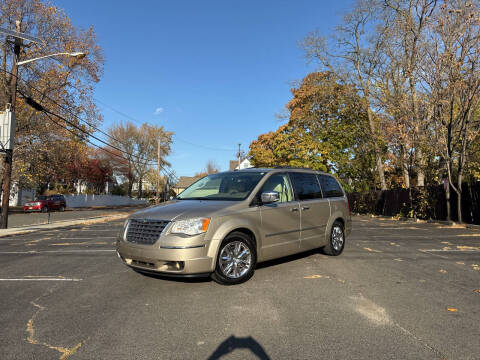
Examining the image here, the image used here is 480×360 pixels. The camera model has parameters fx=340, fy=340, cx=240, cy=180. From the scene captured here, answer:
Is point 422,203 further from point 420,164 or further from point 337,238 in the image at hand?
point 337,238

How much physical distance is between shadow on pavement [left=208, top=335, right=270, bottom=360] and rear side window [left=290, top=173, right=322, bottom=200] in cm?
359

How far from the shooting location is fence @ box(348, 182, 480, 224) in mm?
15938

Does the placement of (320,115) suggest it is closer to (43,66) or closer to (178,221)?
(43,66)

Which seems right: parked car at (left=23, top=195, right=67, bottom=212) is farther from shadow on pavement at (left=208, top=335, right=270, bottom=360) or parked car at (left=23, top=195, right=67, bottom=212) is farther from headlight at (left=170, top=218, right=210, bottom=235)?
shadow on pavement at (left=208, top=335, right=270, bottom=360)

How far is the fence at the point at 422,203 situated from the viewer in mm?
15938

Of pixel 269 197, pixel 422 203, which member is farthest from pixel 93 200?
pixel 269 197

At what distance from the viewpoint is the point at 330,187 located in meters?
7.50

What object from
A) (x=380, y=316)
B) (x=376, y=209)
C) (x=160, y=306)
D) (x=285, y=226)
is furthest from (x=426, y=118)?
(x=160, y=306)

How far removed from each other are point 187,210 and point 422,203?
719 inches

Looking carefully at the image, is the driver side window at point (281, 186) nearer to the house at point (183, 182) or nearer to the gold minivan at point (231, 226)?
the gold minivan at point (231, 226)

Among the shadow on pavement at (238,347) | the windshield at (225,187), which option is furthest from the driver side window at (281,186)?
the shadow on pavement at (238,347)

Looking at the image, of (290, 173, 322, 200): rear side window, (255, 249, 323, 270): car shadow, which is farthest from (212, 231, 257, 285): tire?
(290, 173, 322, 200): rear side window

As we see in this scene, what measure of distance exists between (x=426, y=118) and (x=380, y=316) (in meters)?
16.2

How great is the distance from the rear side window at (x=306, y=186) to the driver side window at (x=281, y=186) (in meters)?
0.20
